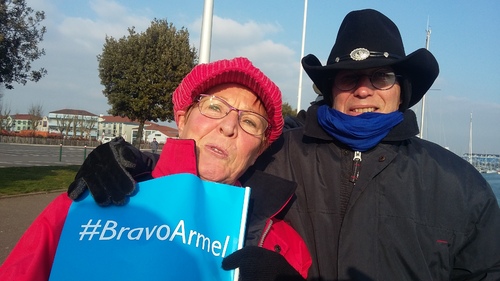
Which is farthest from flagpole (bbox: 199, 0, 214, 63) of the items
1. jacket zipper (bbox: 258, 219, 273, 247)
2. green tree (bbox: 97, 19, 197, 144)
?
green tree (bbox: 97, 19, 197, 144)

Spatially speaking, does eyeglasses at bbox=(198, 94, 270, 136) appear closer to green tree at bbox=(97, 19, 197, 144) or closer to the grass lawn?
the grass lawn

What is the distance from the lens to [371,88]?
2.41m

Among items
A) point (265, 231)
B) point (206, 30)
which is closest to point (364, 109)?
point (265, 231)

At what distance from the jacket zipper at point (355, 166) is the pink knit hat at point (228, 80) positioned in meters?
0.49

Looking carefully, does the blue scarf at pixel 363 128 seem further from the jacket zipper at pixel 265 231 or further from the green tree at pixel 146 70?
the green tree at pixel 146 70

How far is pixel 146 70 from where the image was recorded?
752 inches

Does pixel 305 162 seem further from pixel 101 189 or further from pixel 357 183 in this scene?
pixel 101 189

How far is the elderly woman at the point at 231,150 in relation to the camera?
1.83 metres

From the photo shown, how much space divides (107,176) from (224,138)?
2.05ft

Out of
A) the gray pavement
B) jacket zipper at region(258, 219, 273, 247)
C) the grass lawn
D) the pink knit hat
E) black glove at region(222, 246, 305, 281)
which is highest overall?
the pink knit hat

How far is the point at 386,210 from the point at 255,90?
0.88 metres

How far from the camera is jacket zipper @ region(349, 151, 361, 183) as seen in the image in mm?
2299

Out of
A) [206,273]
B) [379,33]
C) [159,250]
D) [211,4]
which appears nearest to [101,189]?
[159,250]

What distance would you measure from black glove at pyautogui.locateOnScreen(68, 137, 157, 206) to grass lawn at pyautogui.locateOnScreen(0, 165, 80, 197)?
959cm
